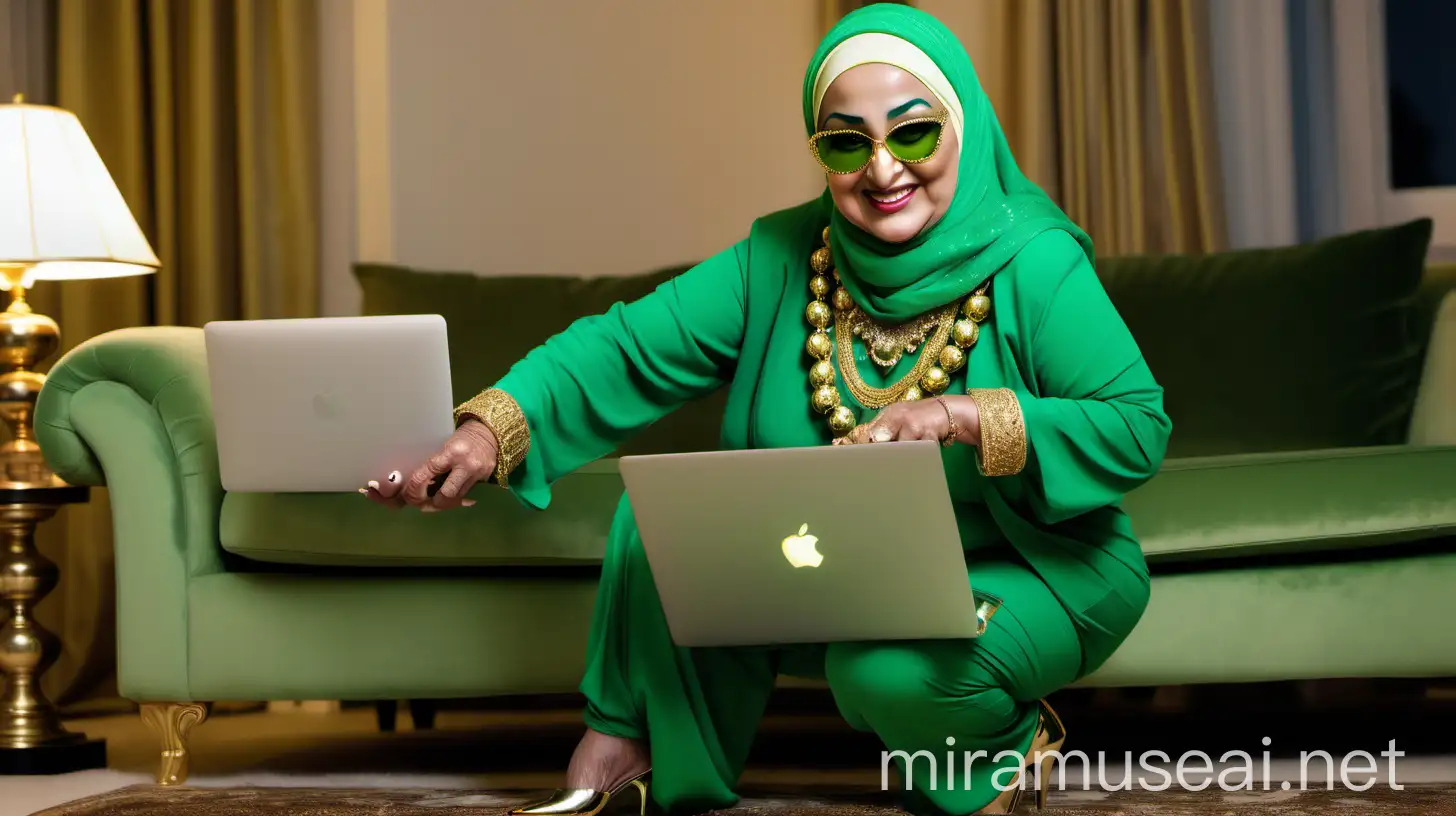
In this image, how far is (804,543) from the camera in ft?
4.65

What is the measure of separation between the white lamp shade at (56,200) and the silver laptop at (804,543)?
138 centimetres

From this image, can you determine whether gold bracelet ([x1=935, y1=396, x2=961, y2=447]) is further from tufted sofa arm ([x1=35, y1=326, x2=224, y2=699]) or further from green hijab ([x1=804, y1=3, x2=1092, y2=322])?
tufted sofa arm ([x1=35, y1=326, x2=224, y2=699])

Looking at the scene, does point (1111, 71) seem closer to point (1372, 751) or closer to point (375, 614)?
point (1372, 751)

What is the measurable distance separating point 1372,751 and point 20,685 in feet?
6.87

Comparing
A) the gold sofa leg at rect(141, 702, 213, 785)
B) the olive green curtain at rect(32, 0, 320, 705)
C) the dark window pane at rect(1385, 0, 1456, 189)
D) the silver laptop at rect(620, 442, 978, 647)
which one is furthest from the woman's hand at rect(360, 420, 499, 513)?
the dark window pane at rect(1385, 0, 1456, 189)

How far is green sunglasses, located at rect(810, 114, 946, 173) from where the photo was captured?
5.08 ft

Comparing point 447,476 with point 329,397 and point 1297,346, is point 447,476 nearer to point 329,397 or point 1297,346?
point 329,397

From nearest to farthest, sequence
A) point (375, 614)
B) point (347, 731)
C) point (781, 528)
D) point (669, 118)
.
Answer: point (781, 528)
point (375, 614)
point (347, 731)
point (669, 118)

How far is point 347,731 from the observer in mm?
2750

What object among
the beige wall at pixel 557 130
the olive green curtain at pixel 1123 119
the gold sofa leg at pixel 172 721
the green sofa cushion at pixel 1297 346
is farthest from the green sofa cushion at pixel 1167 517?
the beige wall at pixel 557 130

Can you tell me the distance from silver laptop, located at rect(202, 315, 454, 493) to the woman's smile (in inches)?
18.9

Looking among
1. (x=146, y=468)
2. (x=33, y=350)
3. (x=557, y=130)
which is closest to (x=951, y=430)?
(x=146, y=468)

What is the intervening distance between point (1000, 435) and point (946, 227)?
0.91ft

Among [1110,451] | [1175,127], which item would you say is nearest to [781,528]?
[1110,451]
